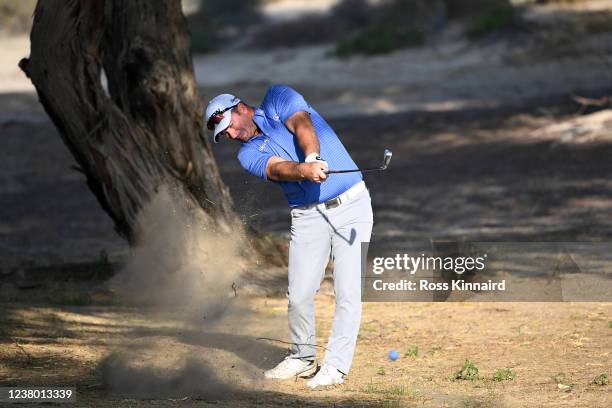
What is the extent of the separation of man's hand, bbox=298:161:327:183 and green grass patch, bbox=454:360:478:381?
1811mm

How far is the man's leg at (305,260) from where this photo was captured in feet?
23.5

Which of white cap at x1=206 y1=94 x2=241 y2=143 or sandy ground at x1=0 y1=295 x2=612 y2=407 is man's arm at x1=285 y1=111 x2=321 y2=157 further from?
sandy ground at x1=0 y1=295 x2=612 y2=407

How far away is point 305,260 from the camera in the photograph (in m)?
7.20

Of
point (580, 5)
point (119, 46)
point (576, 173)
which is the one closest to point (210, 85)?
point (580, 5)

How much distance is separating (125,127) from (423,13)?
77.9 ft

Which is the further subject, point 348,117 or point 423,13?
point 423,13

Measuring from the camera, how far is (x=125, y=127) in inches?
448

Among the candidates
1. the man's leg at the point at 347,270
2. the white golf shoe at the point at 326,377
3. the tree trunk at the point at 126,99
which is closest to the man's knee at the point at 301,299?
the man's leg at the point at 347,270

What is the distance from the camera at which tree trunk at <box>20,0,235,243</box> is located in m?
11.1

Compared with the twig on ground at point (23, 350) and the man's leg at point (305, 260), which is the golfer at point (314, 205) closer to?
the man's leg at point (305, 260)

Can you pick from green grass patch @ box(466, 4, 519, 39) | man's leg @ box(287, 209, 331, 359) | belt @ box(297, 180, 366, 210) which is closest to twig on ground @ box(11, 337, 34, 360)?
man's leg @ box(287, 209, 331, 359)

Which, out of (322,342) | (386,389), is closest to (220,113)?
(386,389)

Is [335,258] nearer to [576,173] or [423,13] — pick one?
[576,173]

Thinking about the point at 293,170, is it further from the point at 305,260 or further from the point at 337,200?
the point at 305,260
